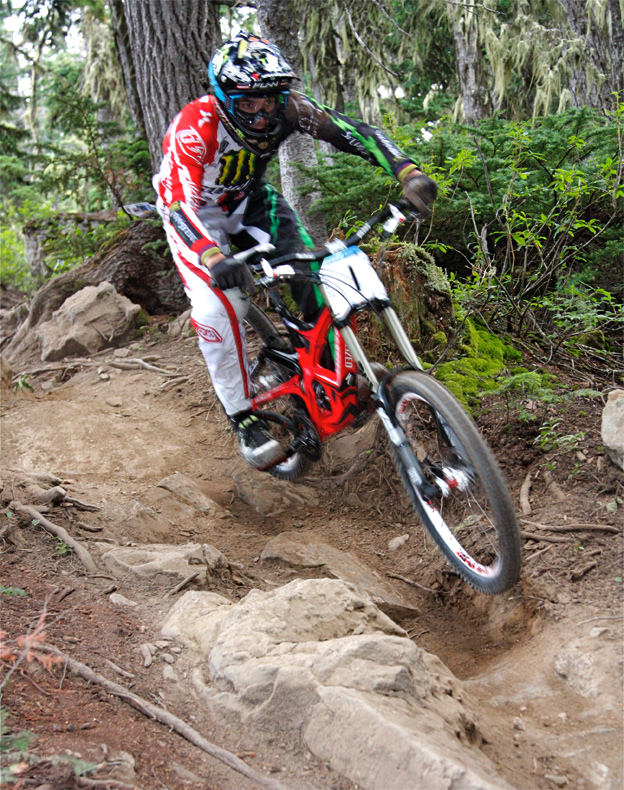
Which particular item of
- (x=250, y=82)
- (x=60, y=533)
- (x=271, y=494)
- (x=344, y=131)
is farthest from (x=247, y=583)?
(x=250, y=82)

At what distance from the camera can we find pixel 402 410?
10.6 feet

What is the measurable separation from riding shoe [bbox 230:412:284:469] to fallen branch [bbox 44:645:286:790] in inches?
72.4

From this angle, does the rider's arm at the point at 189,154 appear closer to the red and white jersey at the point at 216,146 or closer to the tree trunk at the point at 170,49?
the red and white jersey at the point at 216,146

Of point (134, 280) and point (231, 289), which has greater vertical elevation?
point (231, 289)

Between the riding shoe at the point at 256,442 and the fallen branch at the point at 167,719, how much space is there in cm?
→ 184

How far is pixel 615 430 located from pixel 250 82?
2627mm

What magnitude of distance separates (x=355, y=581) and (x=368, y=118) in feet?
27.2

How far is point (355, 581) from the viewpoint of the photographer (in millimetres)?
3518

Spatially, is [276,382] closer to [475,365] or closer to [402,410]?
[402,410]

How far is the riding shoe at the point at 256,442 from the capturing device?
409 cm

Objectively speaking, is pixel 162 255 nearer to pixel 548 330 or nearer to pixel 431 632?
pixel 548 330

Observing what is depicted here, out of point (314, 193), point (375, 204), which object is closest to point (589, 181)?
point (375, 204)

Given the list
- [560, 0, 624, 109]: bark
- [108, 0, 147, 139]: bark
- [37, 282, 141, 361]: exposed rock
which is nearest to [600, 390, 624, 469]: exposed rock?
[37, 282, 141, 361]: exposed rock

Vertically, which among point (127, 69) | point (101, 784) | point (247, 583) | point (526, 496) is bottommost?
point (247, 583)
